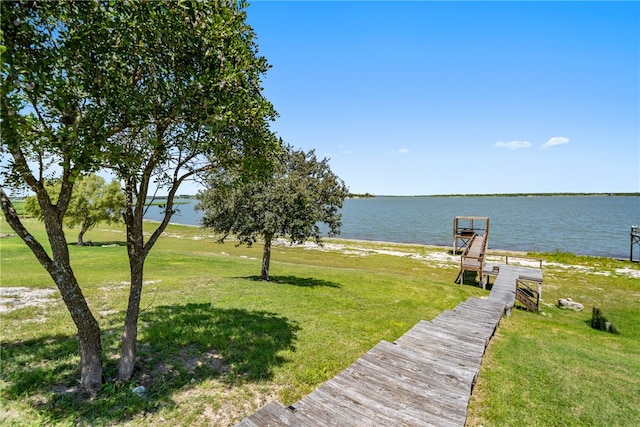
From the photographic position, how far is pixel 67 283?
6449mm

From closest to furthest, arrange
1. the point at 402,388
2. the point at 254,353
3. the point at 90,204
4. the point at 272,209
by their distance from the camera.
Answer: the point at 402,388
the point at 254,353
the point at 272,209
the point at 90,204

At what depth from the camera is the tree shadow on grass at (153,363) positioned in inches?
253

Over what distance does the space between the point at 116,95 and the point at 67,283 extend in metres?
4.07

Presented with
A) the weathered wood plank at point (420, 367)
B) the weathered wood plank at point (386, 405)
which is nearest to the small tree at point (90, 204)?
the weathered wood plank at point (420, 367)

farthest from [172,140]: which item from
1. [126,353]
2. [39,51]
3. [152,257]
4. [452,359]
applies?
[152,257]

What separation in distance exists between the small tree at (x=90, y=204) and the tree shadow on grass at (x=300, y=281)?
27.6 metres

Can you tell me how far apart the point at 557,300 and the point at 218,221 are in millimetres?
28110

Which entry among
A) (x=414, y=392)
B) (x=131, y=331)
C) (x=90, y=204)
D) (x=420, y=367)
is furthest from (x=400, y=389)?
(x=90, y=204)

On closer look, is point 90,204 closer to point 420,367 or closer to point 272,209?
point 272,209

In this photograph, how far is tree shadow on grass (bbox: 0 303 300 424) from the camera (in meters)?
6.42

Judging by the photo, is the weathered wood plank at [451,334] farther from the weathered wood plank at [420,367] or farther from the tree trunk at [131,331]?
the tree trunk at [131,331]

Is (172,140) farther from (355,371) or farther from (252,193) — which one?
(252,193)

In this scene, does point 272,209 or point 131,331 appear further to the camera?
point 272,209

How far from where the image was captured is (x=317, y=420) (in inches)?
239
